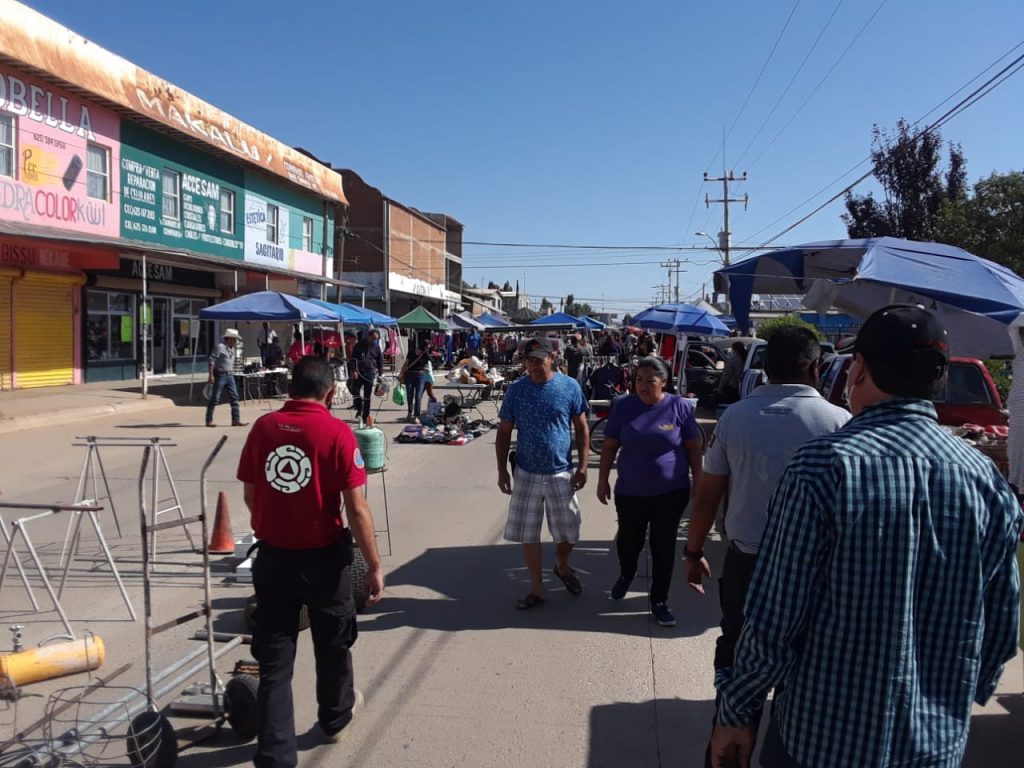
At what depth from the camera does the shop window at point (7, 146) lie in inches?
654

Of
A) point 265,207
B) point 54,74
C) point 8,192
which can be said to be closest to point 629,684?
point 8,192

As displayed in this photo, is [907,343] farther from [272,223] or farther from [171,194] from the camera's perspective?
[272,223]

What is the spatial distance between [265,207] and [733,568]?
1051 inches

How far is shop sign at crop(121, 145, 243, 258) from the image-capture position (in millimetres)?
20703

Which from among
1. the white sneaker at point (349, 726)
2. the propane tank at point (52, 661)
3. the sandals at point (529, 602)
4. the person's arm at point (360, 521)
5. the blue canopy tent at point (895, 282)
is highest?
the blue canopy tent at point (895, 282)

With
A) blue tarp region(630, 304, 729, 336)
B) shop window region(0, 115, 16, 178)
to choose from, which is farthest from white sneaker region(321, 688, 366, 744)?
shop window region(0, 115, 16, 178)

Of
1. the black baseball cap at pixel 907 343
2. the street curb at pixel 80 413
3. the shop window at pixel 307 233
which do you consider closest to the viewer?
the black baseball cap at pixel 907 343

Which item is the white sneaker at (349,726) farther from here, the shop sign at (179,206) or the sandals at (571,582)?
the shop sign at (179,206)

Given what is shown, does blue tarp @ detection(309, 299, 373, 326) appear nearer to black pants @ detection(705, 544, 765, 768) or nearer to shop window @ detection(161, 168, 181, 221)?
shop window @ detection(161, 168, 181, 221)

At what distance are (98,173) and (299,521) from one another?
19370 millimetres

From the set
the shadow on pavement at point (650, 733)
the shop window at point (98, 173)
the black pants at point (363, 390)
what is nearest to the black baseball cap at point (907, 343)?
Answer: the shadow on pavement at point (650, 733)

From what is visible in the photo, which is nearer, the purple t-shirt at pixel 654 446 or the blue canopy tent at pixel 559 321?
the purple t-shirt at pixel 654 446

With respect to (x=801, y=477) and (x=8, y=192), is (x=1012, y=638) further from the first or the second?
(x=8, y=192)

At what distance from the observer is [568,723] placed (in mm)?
4043
